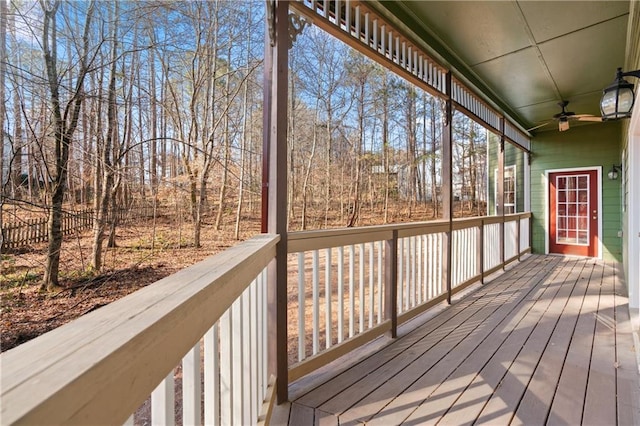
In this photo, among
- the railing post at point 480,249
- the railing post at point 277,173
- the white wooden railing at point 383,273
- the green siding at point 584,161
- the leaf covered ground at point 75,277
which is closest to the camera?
the leaf covered ground at point 75,277

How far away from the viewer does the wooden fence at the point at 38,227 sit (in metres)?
0.89

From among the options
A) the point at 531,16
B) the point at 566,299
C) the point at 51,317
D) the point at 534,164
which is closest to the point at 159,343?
the point at 51,317

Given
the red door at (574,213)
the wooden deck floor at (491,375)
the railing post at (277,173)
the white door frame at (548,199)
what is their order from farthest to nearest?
the red door at (574,213) → the white door frame at (548,199) → the railing post at (277,173) → the wooden deck floor at (491,375)

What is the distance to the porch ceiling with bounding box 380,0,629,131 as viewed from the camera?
2.96 m

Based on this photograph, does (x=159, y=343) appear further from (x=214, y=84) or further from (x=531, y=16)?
(x=531, y=16)

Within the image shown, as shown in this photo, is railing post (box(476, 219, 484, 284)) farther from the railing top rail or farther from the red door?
the railing top rail

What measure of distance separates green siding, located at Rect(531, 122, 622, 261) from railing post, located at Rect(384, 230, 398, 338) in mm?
6051

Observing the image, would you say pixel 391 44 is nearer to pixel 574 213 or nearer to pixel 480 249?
pixel 480 249

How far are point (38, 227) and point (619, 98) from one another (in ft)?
13.0

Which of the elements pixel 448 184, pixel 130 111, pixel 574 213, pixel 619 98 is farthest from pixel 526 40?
pixel 574 213

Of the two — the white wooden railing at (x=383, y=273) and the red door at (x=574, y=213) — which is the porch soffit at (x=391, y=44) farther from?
the red door at (x=574, y=213)

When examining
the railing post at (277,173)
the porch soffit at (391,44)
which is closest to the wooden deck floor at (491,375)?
the railing post at (277,173)

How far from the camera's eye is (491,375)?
217cm

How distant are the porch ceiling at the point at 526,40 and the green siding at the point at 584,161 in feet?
6.83
